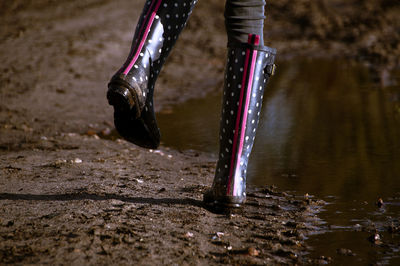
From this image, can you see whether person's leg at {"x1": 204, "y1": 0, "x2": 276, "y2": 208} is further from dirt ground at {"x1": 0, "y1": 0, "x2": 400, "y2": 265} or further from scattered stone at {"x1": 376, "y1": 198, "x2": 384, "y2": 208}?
scattered stone at {"x1": 376, "y1": 198, "x2": 384, "y2": 208}

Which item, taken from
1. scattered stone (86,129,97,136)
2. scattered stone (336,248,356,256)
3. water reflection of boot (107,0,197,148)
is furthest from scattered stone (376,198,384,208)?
scattered stone (86,129,97,136)

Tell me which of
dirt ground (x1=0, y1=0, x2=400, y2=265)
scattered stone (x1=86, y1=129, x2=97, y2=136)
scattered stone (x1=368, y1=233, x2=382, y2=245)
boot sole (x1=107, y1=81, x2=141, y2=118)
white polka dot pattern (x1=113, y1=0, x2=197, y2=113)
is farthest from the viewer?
scattered stone (x1=86, y1=129, x2=97, y2=136)

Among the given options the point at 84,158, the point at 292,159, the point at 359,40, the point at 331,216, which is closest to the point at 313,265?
the point at 331,216

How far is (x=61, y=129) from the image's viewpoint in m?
3.33

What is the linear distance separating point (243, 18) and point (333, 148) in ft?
3.52

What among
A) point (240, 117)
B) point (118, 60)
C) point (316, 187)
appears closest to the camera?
point (240, 117)

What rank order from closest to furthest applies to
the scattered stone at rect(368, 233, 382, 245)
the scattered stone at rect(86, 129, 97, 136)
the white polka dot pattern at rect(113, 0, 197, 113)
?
the scattered stone at rect(368, 233, 382, 245), the white polka dot pattern at rect(113, 0, 197, 113), the scattered stone at rect(86, 129, 97, 136)

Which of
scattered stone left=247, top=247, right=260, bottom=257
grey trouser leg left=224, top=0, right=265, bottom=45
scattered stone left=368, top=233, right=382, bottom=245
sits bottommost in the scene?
scattered stone left=247, top=247, right=260, bottom=257

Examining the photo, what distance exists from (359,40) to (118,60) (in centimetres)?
267

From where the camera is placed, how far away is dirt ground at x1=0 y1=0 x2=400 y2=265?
4.93 feet

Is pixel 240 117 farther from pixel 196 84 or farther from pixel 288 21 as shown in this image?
pixel 288 21

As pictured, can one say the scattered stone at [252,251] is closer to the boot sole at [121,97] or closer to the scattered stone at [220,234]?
the scattered stone at [220,234]

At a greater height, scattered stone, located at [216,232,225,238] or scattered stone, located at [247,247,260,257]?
scattered stone, located at [216,232,225,238]

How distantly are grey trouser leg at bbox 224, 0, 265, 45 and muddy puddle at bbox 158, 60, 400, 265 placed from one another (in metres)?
0.63
